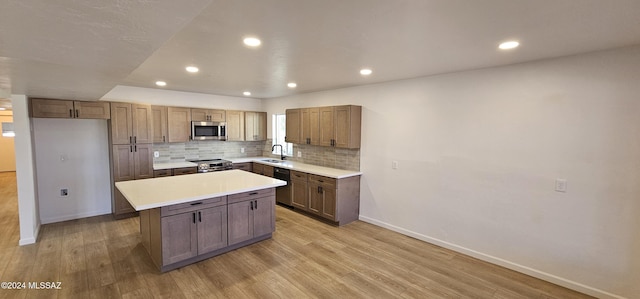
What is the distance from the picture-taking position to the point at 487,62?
300 cm

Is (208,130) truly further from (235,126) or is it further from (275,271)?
(275,271)

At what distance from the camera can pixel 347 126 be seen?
4574mm

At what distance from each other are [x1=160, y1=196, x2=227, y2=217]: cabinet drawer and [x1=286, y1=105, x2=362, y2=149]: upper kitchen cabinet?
219 centimetres

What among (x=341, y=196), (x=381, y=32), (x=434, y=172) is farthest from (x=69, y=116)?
(x=434, y=172)

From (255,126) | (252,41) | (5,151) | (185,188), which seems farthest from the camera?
(5,151)

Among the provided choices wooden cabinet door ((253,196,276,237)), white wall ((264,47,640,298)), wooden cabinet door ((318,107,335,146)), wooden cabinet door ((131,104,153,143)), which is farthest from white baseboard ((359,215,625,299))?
wooden cabinet door ((131,104,153,143))

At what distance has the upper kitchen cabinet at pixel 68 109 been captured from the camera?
401 centimetres

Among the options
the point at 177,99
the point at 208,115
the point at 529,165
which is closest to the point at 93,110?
the point at 177,99

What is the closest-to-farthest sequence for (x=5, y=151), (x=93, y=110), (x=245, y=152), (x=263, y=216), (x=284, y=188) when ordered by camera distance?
1. (x=263, y=216)
2. (x=93, y=110)
3. (x=284, y=188)
4. (x=245, y=152)
5. (x=5, y=151)

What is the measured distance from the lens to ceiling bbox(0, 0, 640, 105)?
121 centimetres

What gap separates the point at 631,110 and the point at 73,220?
7492 millimetres

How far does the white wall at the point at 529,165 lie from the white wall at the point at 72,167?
5029 millimetres

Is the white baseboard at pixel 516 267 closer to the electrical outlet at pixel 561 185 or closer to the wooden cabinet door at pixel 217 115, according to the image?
the electrical outlet at pixel 561 185

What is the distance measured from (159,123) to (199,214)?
285cm
